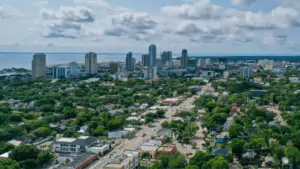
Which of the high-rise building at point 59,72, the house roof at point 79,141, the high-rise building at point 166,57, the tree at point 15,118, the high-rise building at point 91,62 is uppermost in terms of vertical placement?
the high-rise building at point 166,57

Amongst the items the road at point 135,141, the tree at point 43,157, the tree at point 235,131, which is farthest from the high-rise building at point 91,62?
the tree at point 43,157

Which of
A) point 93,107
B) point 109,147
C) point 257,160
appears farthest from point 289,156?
point 93,107

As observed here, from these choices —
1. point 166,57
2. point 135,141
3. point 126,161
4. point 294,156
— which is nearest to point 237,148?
point 294,156

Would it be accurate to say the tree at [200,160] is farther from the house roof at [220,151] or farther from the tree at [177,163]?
the house roof at [220,151]

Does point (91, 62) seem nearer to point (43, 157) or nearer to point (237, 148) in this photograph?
point (43, 157)

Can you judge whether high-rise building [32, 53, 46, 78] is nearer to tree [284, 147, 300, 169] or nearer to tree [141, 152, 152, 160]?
tree [141, 152, 152, 160]

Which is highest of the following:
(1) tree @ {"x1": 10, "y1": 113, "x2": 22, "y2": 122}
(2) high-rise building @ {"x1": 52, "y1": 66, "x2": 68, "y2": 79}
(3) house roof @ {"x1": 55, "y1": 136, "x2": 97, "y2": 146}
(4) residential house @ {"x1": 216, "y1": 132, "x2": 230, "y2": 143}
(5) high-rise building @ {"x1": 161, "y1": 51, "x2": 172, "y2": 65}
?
(5) high-rise building @ {"x1": 161, "y1": 51, "x2": 172, "y2": 65}

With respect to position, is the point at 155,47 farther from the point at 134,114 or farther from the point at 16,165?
the point at 16,165

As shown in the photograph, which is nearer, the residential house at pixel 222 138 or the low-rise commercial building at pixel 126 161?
the low-rise commercial building at pixel 126 161

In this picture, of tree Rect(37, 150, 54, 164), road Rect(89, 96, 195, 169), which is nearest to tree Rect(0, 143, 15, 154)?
tree Rect(37, 150, 54, 164)

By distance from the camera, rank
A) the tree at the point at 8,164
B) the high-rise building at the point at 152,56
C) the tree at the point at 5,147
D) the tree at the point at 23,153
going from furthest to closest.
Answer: the high-rise building at the point at 152,56, the tree at the point at 5,147, the tree at the point at 23,153, the tree at the point at 8,164

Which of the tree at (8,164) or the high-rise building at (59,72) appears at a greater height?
the high-rise building at (59,72)
